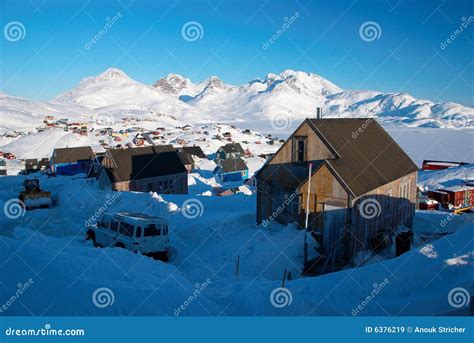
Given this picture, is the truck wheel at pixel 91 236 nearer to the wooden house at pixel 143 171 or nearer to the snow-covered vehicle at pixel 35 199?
the wooden house at pixel 143 171

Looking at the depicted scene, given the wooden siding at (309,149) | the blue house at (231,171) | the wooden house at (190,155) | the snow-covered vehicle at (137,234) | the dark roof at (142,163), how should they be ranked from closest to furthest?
the snow-covered vehicle at (137,234)
the wooden siding at (309,149)
the dark roof at (142,163)
the blue house at (231,171)
the wooden house at (190,155)

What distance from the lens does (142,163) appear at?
126ft

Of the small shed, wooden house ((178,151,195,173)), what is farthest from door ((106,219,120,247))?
wooden house ((178,151,195,173))

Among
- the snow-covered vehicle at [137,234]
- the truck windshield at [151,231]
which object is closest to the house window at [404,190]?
the snow-covered vehicle at [137,234]

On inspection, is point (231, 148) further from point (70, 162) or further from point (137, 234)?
point (137, 234)

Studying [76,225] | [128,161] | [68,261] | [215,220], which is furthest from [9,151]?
[68,261]

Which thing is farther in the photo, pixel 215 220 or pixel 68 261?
pixel 215 220

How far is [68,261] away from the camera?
1312 centimetres

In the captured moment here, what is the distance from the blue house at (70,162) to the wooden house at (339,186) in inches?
1841

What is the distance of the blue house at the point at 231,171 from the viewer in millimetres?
59719

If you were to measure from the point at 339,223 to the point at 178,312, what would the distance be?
29.2 feet

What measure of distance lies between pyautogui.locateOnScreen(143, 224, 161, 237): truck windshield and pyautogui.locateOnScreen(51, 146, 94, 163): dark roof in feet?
160

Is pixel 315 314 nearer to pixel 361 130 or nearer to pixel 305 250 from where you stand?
pixel 305 250

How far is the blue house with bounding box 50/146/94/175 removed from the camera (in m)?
61.6
